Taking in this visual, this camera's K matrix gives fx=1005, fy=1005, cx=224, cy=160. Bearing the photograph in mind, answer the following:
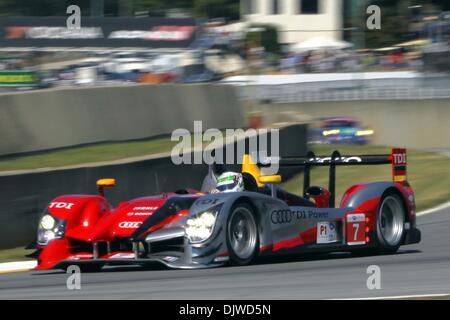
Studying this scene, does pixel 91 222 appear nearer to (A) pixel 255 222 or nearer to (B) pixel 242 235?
(B) pixel 242 235

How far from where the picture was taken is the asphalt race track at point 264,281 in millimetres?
7199

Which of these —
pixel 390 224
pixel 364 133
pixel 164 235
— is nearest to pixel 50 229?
pixel 164 235

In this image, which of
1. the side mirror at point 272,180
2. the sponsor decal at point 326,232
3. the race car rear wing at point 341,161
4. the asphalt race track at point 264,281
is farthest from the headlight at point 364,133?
the side mirror at point 272,180

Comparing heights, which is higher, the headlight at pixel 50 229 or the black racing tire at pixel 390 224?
the headlight at pixel 50 229

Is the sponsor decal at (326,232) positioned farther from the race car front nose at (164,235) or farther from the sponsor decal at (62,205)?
the sponsor decal at (62,205)

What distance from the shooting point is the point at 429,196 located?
16.3 meters

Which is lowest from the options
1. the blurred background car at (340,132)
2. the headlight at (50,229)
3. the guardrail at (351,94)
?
the blurred background car at (340,132)

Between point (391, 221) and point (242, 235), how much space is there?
7.11ft

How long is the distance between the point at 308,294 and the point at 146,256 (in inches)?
80.2

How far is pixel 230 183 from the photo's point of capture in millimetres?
9297

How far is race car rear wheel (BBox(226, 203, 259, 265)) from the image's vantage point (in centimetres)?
874

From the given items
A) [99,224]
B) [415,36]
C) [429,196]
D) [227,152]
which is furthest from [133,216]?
[415,36]
